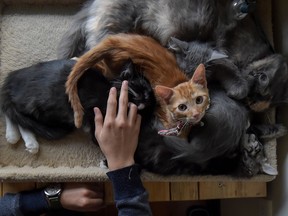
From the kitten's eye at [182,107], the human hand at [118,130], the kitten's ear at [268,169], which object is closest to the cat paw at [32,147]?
the human hand at [118,130]

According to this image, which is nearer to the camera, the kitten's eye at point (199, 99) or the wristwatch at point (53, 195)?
the kitten's eye at point (199, 99)

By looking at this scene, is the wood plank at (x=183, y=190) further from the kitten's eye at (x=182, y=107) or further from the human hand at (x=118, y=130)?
the kitten's eye at (x=182, y=107)

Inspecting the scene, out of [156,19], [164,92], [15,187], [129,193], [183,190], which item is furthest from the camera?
[183,190]

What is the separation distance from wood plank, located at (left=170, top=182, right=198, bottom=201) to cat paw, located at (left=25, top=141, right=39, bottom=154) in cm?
57

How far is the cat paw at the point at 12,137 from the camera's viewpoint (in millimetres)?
1549

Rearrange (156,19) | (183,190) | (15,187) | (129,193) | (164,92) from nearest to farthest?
1. (164,92)
2. (129,193)
3. (156,19)
4. (15,187)
5. (183,190)

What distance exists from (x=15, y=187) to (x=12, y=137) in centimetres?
22

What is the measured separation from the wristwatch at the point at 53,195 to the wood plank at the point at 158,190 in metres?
0.37

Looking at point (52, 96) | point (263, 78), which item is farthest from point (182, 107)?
point (52, 96)

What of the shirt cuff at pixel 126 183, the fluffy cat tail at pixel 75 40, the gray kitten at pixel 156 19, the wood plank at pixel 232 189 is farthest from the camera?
the wood plank at pixel 232 189

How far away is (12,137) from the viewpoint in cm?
155

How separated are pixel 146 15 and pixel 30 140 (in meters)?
0.62

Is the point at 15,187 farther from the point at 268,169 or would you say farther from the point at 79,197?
the point at 268,169

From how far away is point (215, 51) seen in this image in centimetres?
145
